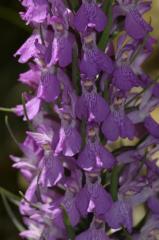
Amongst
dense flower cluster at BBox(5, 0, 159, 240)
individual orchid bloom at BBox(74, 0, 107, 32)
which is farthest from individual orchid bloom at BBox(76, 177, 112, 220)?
individual orchid bloom at BBox(74, 0, 107, 32)

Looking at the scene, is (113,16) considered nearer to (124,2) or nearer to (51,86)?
(124,2)

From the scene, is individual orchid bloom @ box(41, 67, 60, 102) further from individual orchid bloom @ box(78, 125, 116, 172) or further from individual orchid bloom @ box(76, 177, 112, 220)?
individual orchid bloom @ box(76, 177, 112, 220)

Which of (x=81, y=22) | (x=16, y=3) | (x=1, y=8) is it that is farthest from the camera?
(x=16, y=3)

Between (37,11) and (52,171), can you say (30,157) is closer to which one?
(52,171)

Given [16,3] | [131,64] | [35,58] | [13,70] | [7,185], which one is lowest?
[7,185]

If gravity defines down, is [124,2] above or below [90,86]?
above

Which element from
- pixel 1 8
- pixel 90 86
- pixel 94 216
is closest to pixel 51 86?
pixel 90 86
